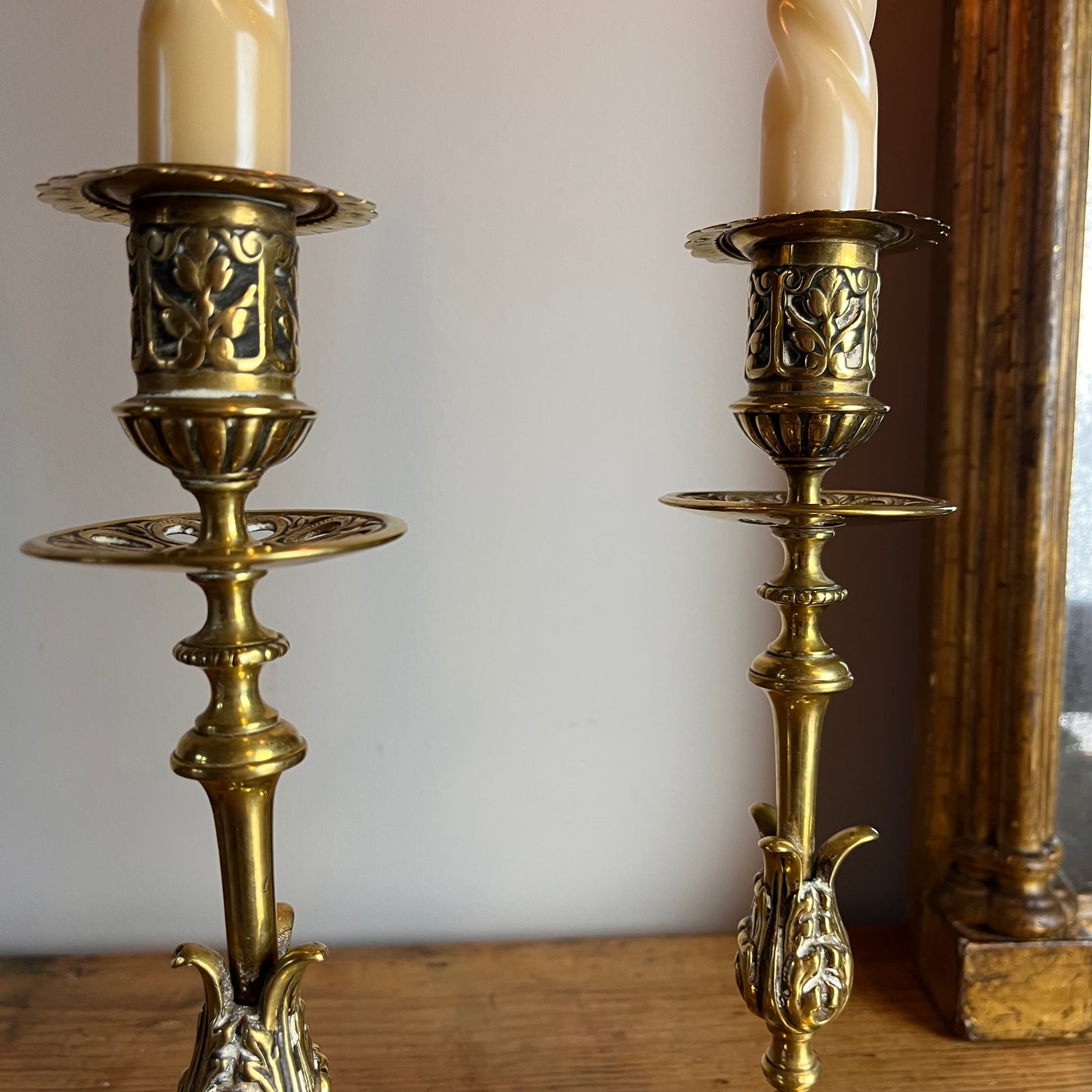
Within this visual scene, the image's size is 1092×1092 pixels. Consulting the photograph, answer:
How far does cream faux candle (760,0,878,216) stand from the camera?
0.54m

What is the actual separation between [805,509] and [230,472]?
31 centimetres

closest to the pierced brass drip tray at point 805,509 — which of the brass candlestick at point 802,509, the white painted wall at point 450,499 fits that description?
the brass candlestick at point 802,509

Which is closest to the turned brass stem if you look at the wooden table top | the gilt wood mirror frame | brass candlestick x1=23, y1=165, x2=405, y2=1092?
brass candlestick x1=23, y1=165, x2=405, y2=1092

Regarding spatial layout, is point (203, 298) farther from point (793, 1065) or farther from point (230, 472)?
point (793, 1065)

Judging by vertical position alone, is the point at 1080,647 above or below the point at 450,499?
below

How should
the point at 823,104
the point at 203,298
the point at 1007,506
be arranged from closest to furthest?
the point at 203,298
the point at 823,104
the point at 1007,506

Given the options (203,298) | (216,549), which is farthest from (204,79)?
(216,549)

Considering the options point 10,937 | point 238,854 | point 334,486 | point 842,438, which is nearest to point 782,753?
point 842,438

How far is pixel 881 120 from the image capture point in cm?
87

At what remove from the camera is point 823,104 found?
54cm

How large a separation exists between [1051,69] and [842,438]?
1.25 ft

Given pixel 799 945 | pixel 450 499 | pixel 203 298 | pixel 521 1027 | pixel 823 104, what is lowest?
pixel 521 1027

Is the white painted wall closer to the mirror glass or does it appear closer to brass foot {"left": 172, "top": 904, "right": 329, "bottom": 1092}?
the mirror glass

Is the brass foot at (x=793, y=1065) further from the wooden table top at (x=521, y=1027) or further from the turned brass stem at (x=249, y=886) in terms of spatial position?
the turned brass stem at (x=249, y=886)
